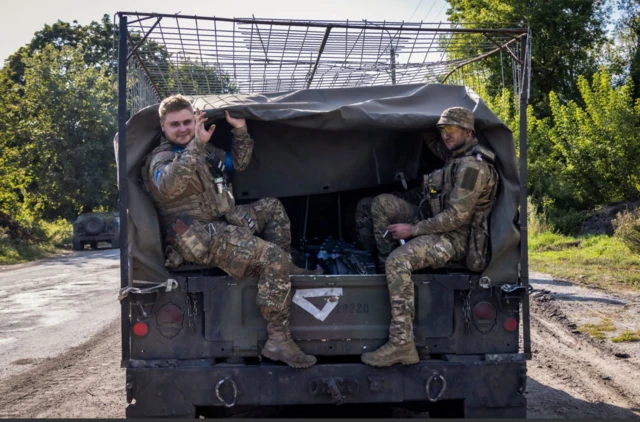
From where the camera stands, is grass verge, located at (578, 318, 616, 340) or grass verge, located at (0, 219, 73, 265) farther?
grass verge, located at (0, 219, 73, 265)

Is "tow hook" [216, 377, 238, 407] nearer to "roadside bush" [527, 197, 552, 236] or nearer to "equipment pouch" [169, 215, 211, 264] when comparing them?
"equipment pouch" [169, 215, 211, 264]

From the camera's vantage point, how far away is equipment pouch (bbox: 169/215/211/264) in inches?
174

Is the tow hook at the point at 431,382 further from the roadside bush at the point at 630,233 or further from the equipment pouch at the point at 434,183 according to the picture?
the roadside bush at the point at 630,233

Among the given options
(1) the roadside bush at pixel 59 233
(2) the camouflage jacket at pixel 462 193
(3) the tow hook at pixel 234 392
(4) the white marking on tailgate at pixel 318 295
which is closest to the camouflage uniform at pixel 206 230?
(4) the white marking on tailgate at pixel 318 295

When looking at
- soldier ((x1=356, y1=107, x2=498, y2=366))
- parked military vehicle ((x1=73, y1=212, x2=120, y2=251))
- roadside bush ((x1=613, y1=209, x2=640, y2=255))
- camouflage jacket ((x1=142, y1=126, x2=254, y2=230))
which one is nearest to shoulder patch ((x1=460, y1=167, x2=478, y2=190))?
soldier ((x1=356, y1=107, x2=498, y2=366))

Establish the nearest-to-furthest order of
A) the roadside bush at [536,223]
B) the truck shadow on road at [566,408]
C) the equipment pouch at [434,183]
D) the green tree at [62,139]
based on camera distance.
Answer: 1. the equipment pouch at [434,183]
2. the truck shadow on road at [566,408]
3. the roadside bush at [536,223]
4. the green tree at [62,139]

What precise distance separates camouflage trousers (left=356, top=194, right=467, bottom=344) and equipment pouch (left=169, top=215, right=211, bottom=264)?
1.18 meters

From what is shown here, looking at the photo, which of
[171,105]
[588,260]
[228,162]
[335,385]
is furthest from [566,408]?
[588,260]

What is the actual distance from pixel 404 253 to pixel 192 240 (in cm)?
138

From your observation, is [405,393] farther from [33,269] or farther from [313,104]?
[33,269]

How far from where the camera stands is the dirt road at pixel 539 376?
5363mm

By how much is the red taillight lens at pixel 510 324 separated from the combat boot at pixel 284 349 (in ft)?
4.21

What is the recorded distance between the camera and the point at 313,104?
16.2ft

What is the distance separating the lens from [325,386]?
4273 millimetres
